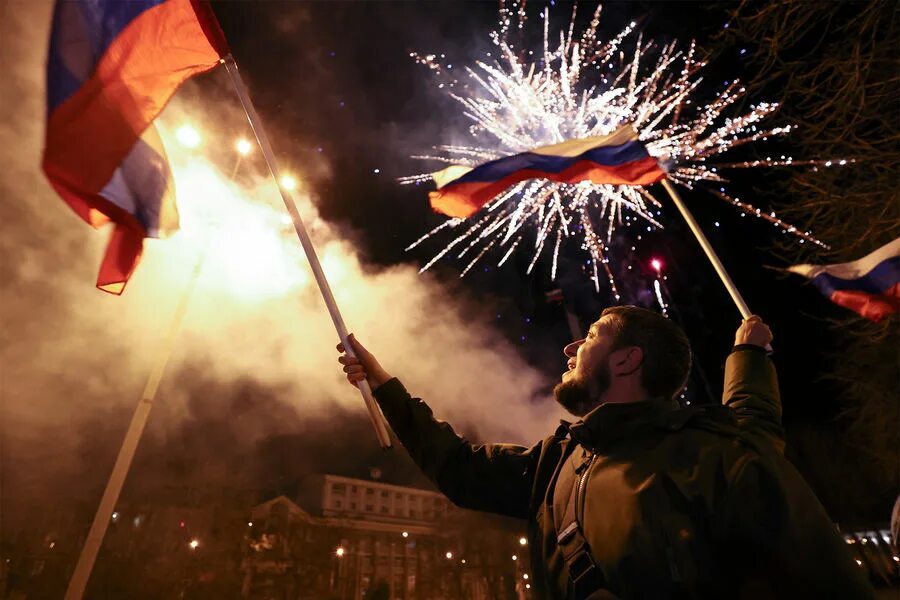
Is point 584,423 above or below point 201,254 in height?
below

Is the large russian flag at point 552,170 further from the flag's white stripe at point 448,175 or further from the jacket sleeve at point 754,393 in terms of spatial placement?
the jacket sleeve at point 754,393

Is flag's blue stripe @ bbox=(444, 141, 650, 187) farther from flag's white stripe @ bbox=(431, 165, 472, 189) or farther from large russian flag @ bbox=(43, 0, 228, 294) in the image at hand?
large russian flag @ bbox=(43, 0, 228, 294)

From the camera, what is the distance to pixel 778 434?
2074 mm

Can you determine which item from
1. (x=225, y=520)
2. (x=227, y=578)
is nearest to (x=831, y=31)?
(x=227, y=578)

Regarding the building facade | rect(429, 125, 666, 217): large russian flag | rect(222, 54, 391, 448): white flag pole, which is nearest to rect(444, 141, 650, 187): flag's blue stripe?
rect(429, 125, 666, 217): large russian flag

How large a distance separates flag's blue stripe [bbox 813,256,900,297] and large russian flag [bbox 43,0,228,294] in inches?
256

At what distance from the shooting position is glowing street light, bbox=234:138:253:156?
775 centimetres

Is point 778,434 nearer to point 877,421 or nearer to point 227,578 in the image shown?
point 877,421

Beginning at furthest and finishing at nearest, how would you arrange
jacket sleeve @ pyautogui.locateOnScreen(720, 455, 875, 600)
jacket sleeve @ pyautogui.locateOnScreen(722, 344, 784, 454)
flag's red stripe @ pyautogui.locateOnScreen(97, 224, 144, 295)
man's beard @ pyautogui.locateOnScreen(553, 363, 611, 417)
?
1. flag's red stripe @ pyautogui.locateOnScreen(97, 224, 144, 295)
2. man's beard @ pyautogui.locateOnScreen(553, 363, 611, 417)
3. jacket sleeve @ pyautogui.locateOnScreen(722, 344, 784, 454)
4. jacket sleeve @ pyautogui.locateOnScreen(720, 455, 875, 600)

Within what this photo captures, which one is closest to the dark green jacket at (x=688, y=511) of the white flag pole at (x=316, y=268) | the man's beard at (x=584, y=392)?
the man's beard at (x=584, y=392)

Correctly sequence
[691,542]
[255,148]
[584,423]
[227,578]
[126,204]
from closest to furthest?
[691,542] < [584,423] < [126,204] < [255,148] < [227,578]

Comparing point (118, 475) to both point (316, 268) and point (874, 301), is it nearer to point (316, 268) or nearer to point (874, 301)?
point (316, 268)

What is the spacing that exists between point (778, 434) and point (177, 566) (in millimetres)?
28132

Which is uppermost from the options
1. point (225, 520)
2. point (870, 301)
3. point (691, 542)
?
point (225, 520)
